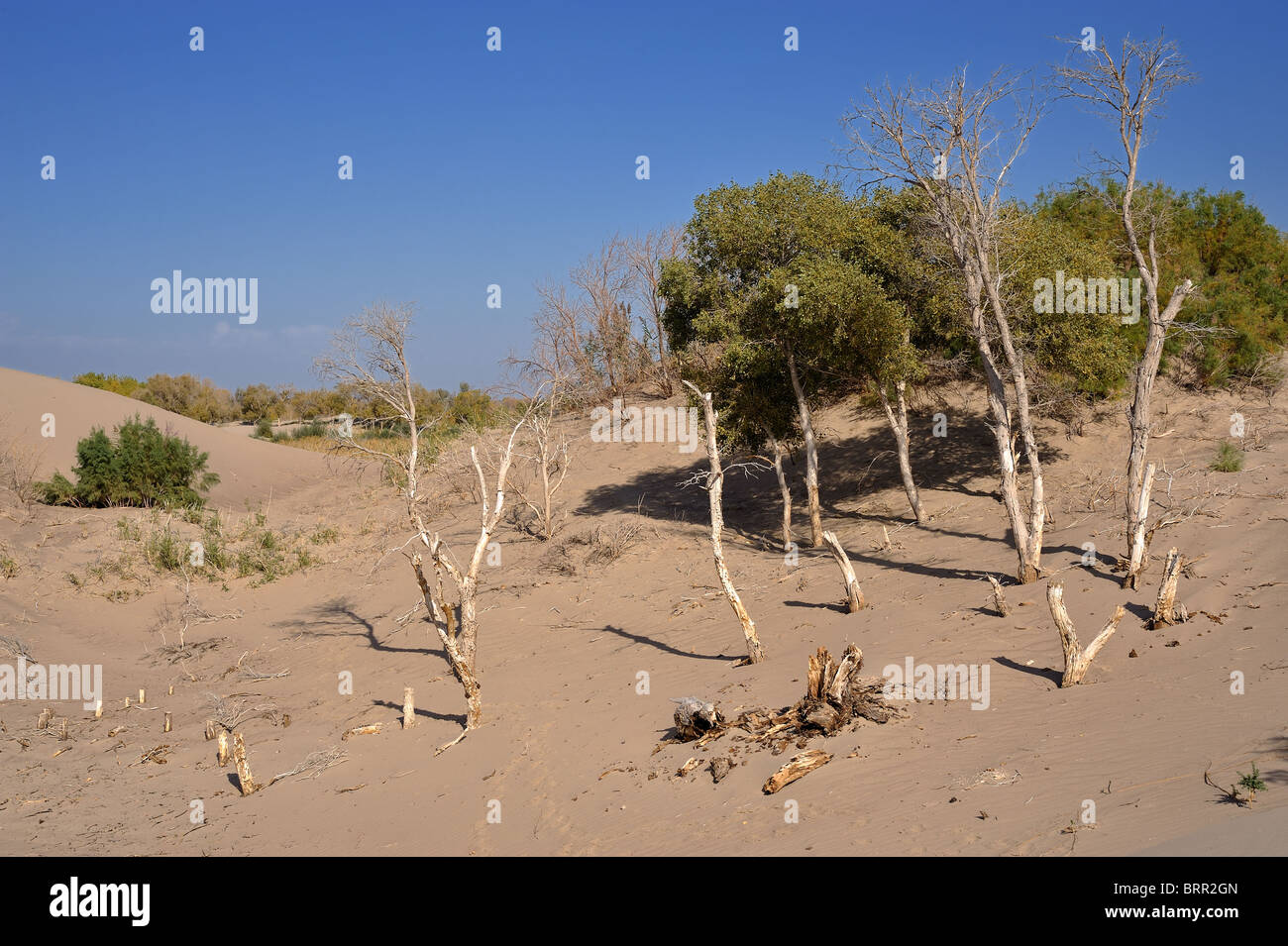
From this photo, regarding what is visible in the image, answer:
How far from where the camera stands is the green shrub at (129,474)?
24.7 metres

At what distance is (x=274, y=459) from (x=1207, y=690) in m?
32.9

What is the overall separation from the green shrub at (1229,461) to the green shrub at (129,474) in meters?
25.4

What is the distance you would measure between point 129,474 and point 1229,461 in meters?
27.1

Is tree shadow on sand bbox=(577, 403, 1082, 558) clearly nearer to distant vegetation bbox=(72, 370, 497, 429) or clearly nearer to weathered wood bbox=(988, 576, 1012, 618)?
weathered wood bbox=(988, 576, 1012, 618)

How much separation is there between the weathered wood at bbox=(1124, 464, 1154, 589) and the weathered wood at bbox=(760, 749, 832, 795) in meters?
5.75

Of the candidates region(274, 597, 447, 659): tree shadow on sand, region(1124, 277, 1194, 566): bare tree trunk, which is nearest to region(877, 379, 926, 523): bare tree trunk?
region(1124, 277, 1194, 566): bare tree trunk

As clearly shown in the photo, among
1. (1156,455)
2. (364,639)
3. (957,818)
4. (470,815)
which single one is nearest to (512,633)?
(364,639)

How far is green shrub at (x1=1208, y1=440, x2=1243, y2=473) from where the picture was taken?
601 inches

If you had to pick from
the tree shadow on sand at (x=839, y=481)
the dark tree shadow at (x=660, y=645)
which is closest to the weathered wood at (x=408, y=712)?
the dark tree shadow at (x=660, y=645)

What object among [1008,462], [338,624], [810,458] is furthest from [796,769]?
[338,624]
